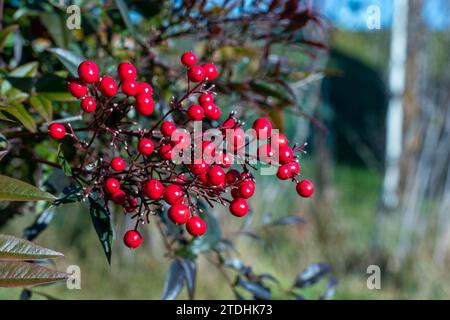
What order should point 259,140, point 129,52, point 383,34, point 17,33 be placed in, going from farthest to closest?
point 383,34, point 129,52, point 17,33, point 259,140

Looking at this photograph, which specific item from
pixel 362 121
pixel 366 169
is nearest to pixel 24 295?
pixel 366 169

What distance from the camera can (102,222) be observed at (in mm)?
607

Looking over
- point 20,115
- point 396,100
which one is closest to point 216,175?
point 20,115

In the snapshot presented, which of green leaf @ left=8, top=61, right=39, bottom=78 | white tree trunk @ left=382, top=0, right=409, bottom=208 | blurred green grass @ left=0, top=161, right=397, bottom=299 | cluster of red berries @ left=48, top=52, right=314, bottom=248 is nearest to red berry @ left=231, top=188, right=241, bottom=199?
cluster of red berries @ left=48, top=52, right=314, bottom=248

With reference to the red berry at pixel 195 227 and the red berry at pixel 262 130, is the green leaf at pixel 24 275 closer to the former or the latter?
the red berry at pixel 195 227

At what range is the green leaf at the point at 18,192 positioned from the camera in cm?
54

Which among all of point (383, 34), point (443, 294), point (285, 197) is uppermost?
point (383, 34)

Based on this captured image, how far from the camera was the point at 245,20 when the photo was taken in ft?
3.03

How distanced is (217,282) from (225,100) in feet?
6.18

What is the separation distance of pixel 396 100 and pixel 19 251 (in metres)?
3.29

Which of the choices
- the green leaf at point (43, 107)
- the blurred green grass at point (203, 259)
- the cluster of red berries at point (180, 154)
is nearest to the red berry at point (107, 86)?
the cluster of red berries at point (180, 154)

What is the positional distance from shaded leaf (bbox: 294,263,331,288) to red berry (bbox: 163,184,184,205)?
0.56 metres
